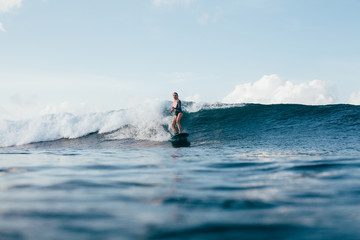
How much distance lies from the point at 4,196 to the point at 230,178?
243cm

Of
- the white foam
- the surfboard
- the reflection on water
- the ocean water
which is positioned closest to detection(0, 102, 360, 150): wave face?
the white foam

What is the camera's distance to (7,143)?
640 inches

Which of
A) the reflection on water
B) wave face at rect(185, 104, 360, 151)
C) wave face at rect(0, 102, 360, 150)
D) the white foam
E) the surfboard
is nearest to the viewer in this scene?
the reflection on water

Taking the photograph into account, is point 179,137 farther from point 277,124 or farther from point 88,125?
point 88,125

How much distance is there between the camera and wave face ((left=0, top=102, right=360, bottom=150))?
10922 mm

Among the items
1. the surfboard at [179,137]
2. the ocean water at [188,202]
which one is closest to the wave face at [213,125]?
the surfboard at [179,137]

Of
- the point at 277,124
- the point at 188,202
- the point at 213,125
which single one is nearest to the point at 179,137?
the point at 213,125

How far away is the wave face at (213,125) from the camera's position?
10.9 m

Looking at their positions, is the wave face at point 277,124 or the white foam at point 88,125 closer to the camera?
the wave face at point 277,124

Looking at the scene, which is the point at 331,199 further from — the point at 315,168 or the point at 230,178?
the point at 315,168

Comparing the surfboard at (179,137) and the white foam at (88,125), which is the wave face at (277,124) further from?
the white foam at (88,125)

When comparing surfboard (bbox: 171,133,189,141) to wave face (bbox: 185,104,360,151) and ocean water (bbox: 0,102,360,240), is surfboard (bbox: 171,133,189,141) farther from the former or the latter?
ocean water (bbox: 0,102,360,240)

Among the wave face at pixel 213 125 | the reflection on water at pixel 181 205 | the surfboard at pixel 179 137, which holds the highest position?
the wave face at pixel 213 125

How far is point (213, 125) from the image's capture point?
539 inches
